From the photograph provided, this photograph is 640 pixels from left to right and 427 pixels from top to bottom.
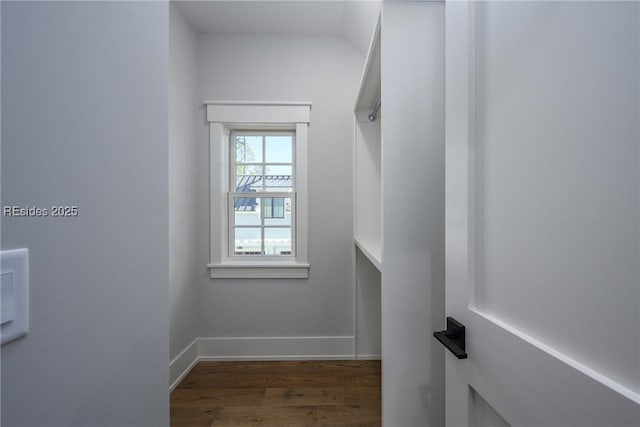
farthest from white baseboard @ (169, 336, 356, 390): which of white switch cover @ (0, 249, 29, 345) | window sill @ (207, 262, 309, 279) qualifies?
white switch cover @ (0, 249, 29, 345)

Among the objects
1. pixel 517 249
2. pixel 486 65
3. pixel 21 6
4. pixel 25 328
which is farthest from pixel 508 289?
pixel 21 6

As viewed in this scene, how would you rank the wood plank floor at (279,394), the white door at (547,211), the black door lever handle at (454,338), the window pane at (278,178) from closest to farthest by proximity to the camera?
the white door at (547,211) < the black door lever handle at (454,338) < the wood plank floor at (279,394) < the window pane at (278,178)

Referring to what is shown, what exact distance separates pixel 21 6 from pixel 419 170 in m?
1.06

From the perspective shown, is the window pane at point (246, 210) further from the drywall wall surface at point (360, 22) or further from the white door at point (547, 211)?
the white door at point (547, 211)

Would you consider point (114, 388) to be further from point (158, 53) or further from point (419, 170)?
point (419, 170)

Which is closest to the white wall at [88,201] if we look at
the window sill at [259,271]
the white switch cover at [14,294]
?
the white switch cover at [14,294]

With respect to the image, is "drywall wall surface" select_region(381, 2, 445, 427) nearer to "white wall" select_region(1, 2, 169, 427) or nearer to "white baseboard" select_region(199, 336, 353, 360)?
"white wall" select_region(1, 2, 169, 427)

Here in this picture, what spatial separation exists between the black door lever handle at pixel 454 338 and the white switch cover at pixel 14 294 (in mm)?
743

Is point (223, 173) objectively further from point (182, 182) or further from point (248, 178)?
point (182, 182)

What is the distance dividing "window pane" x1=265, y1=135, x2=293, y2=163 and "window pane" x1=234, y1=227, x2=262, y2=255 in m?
0.64

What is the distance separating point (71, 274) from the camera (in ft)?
1.51

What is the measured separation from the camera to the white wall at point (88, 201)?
39 centimetres

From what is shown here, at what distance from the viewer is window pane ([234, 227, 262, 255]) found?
251 cm

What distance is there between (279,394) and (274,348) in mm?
491
